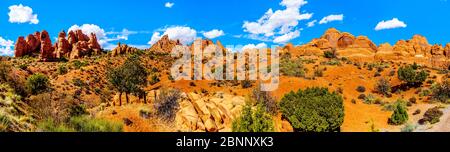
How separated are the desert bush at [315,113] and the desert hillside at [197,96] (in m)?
0.07

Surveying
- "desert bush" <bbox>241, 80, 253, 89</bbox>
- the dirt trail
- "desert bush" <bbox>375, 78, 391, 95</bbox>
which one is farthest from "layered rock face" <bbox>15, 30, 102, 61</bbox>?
the dirt trail

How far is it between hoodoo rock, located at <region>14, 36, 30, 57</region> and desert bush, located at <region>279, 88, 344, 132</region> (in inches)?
2514

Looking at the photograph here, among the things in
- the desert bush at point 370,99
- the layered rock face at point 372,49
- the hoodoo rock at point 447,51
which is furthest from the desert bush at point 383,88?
the hoodoo rock at point 447,51

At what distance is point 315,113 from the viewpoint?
A: 23.4 meters

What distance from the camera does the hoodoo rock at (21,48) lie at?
7262cm

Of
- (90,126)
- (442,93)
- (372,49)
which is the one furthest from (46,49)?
(372,49)

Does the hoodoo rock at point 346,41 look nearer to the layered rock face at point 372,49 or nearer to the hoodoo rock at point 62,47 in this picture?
the layered rock face at point 372,49

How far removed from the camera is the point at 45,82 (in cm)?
4009

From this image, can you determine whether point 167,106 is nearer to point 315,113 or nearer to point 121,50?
point 315,113

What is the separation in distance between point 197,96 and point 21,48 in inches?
2436
